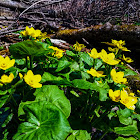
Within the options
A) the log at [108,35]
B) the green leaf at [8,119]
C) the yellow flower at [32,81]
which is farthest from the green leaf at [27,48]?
the log at [108,35]

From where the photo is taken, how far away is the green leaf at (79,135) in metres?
1.25

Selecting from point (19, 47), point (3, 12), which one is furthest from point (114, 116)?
point (3, 12)

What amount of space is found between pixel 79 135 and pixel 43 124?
401 millimetres

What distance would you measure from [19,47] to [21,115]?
0.58m

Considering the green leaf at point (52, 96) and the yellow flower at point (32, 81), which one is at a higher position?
the yellow flower at point (32, 81)

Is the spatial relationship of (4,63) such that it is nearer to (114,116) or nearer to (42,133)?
(42,133)

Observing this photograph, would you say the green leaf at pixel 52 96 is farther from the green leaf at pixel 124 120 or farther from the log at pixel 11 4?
the log at pixel 11 4

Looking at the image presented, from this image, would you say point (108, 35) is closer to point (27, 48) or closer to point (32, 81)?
point (27, 48)

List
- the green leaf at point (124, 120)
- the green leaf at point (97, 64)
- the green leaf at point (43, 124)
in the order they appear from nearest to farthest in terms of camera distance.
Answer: the green leaf at point (43, 124), the green leaf at point (124, 120), the green leaf at point (97, 64)

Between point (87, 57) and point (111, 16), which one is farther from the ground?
point (111, 16)

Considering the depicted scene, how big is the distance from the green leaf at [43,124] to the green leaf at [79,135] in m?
0.31

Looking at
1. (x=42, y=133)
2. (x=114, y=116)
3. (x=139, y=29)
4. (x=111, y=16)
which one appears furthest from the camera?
(x=111, y=16)

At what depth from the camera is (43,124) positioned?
1.06 meters

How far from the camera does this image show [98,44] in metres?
3.76
